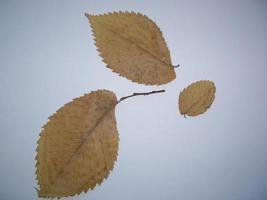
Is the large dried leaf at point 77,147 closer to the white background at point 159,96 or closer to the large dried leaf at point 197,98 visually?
the white background at point 159,96

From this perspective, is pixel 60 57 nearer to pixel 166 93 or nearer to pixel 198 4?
pixel 166 93

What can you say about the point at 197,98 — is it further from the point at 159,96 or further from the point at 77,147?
the point at 77,147

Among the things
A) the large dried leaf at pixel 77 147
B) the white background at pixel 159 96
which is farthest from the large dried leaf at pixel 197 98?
the large dried leaf at pixel 77 147

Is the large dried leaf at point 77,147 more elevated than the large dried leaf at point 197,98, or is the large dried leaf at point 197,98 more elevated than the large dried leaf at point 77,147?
the large dried leaf at point 197,98

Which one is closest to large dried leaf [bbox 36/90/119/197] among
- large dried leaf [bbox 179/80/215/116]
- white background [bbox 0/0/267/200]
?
white background [bbox 0/0/267/200]

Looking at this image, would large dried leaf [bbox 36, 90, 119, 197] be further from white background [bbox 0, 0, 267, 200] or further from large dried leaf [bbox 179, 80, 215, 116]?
large dried leaf [bbox 179, 80, 215, 116]
